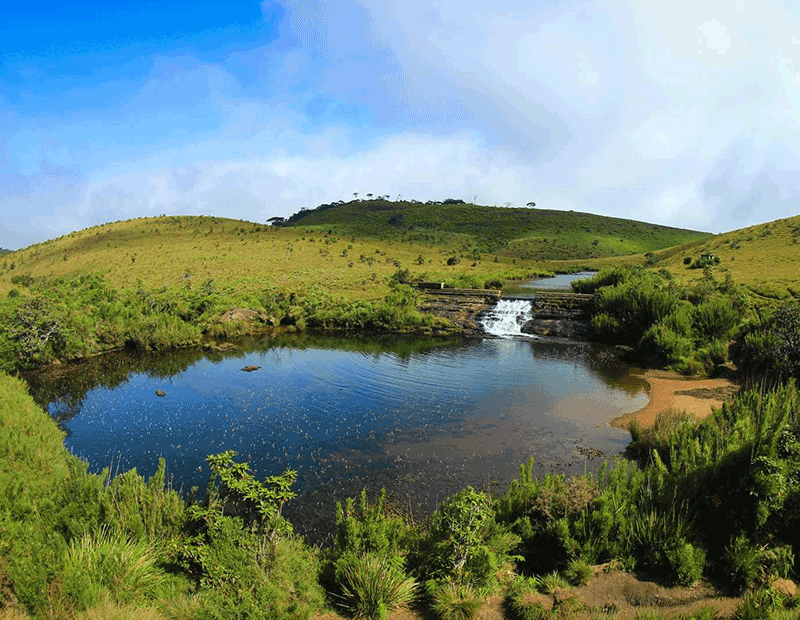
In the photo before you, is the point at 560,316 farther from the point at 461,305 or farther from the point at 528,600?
the point at 528,600

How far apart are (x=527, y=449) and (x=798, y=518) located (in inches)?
297

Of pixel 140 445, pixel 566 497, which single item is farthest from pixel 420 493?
pixel 140 445

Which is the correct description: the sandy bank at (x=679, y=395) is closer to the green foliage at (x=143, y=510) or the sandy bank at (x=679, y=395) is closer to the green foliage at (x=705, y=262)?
the green foliage at (x=143, y=510)

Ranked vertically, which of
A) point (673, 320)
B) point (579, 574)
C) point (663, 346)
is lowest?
point (579, 574)

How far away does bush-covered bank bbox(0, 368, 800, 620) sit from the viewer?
6.80 m

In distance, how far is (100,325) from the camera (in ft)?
96.3

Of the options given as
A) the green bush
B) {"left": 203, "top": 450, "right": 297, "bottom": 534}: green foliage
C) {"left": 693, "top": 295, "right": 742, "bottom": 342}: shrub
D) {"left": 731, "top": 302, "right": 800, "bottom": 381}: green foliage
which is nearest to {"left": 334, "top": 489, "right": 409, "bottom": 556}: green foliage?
{"left": 203, "top": 450, "right": 297, "bottom": 534}: green foliage

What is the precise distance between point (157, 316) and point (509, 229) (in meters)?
110

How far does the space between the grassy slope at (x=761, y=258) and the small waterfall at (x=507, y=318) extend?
50.3 ft

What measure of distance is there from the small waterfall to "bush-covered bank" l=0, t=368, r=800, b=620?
25242 mm

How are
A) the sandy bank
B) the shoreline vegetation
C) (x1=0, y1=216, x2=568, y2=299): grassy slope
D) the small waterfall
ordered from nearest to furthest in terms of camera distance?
the shoreline vegetation → the sandy bank → the small waterfall → (x1=0, y1=216, x2=568, y2=299): grassy slope

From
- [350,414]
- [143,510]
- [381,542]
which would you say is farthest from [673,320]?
[143,510]

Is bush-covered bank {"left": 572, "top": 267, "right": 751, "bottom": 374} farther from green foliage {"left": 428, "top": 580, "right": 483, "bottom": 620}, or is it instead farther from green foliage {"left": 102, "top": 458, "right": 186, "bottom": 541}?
green foliage {"left": 102, "top": 458, "right": 186, "bottom": 541}

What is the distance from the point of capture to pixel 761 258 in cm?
4769
